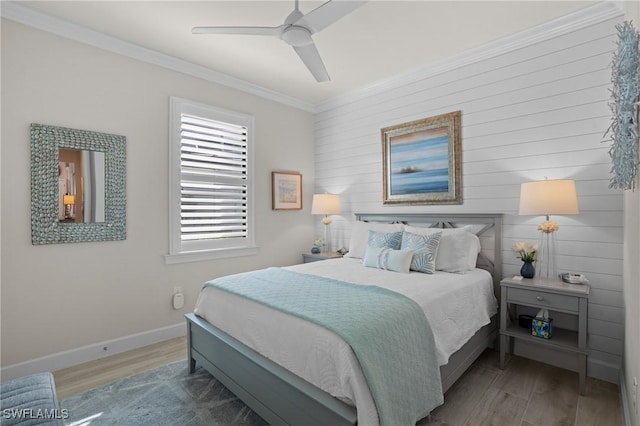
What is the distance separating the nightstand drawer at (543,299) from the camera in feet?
7.72

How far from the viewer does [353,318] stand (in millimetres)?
1701

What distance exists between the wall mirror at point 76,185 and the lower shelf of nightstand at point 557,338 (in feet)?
11.9

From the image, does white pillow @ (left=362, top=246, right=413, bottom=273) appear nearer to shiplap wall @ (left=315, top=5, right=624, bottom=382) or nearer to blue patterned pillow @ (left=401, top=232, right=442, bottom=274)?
blue patterned pillow @ (left=401, top=232, right=442, bottom=274)

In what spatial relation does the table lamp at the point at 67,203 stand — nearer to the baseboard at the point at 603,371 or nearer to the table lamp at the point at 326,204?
the table lamp at the point at 326,204

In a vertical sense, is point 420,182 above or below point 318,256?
above

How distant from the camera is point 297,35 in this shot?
2027 mm

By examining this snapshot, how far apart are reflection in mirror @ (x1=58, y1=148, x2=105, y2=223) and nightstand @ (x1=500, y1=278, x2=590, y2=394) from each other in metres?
3.66

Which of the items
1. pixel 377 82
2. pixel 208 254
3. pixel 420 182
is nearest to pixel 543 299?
pixel 420 182

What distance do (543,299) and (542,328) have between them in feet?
0.87

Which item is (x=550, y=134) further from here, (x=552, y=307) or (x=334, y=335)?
(x=334, y=335)

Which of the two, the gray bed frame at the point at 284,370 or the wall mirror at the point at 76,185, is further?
the wall mirror at the point at 76,185


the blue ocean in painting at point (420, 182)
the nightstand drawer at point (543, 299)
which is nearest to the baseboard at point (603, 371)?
the nightstand drawer at point (543, 299)

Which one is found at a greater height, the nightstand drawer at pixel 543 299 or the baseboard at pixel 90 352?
the nightstand drawer at pixel 543 299

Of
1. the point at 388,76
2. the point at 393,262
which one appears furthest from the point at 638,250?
the point at 388,76
